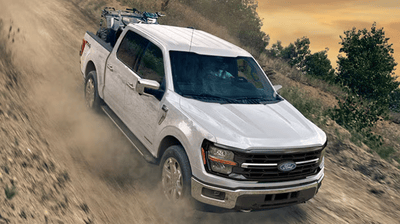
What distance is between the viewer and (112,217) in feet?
13.6

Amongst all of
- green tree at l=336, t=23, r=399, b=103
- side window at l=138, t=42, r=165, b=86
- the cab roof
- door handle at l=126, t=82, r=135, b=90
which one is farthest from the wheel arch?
green tree at l=336, t=23, r=399, b=103

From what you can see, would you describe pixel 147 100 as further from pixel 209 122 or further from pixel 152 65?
pixel 209 122

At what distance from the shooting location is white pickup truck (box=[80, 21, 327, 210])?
375cm

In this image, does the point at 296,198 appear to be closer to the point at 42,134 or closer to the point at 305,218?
the point at 305,218

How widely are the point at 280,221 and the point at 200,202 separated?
1419 millimetres

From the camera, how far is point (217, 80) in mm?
4875

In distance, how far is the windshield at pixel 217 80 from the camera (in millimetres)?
4637

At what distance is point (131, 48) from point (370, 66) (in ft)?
94.2

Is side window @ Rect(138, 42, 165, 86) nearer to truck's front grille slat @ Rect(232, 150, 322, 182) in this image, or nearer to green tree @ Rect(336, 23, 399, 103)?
truck's front grille slat @ Rect(232, 150, 322, 182)

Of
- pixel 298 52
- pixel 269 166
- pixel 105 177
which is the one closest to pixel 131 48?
pixel 105 177

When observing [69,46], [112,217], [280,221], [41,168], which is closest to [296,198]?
[280,221]

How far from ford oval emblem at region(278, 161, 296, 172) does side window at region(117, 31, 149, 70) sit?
2701 millimetres

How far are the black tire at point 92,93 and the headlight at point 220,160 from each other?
343cm

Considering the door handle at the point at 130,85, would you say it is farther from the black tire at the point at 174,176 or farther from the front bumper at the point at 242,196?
the front bumper at the point at 242,196
